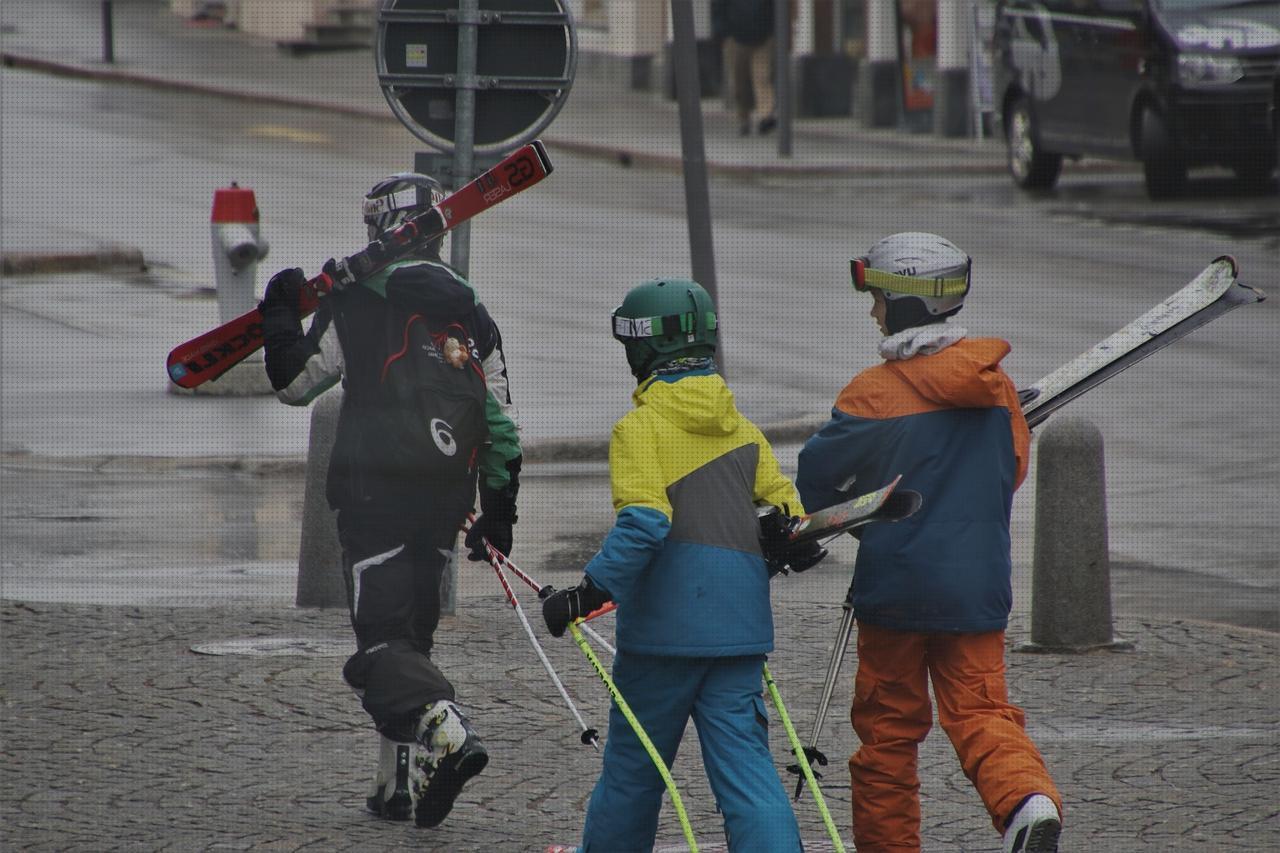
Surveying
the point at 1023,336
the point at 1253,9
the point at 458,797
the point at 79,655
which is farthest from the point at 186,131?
the point at 458,797

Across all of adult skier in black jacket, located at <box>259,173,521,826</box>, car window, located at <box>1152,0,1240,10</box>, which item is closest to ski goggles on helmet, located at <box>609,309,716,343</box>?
adult skier in black jacket, located at <box>259,173,521,826</box>

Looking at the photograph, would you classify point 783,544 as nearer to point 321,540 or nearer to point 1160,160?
point 321,540

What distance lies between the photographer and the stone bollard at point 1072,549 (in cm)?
805

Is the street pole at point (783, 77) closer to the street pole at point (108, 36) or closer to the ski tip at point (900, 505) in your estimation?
the street pole at point (108, 36)

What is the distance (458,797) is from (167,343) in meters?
9.41

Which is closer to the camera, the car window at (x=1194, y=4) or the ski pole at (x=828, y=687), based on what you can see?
the ski pole at (x=828, y=687)

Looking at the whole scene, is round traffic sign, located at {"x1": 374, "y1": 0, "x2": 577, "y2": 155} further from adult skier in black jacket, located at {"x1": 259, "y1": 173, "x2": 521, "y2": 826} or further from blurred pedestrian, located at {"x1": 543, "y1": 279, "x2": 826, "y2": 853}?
blurred pedestrian, located at {"x1": 543, "y1": 279, "x2": 826, "y2": 853}

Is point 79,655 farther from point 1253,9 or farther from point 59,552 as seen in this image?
point 1253,9

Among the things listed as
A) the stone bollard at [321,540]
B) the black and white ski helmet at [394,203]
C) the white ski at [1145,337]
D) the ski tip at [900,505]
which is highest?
the black and white ski helmet at [394,203]

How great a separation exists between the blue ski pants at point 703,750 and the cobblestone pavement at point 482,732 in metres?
0.64

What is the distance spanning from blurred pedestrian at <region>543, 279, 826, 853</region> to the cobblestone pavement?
864 millimetres

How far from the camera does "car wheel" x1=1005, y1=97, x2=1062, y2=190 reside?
23922mm

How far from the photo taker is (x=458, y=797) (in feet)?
21.0

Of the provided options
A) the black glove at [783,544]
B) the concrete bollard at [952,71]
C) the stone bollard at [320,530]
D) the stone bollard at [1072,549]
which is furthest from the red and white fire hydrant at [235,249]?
the concrete bollard at [952,71]
